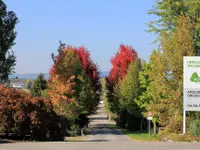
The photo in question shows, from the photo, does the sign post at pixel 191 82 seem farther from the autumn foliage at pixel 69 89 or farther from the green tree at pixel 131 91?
the green tree at pixel 131 91

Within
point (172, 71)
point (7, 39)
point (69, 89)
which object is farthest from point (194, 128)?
point (69, 89)

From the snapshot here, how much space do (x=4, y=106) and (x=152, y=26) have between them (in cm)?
2324

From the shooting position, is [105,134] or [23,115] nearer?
[23,115]

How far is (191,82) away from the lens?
2034 centimetres

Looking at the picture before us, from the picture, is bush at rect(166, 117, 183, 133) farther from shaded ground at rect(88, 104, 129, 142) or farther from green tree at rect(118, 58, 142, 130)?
green tree at rect(118, 58, 142, 130)

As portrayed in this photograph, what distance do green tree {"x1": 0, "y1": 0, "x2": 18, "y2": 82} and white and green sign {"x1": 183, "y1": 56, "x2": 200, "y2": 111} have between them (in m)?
19.5

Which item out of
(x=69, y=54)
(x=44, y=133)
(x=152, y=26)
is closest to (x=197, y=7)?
(x=152, y=26)

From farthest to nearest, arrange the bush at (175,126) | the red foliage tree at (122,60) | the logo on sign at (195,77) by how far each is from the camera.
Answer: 1. the red foliage tree at (122,60)
2. the bush at (175,126)
3. the logo on sign at (195,77)

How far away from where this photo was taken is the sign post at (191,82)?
797 inches

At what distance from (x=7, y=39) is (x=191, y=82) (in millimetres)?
20258

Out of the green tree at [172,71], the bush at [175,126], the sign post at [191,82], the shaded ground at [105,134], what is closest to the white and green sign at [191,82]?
the sign post at [191,82]

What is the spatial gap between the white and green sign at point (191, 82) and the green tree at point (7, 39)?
64.1ft

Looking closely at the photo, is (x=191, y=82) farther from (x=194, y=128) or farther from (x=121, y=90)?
(x=121, y=90)

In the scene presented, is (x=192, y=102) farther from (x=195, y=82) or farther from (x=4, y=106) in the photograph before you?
(x=4, y=106)
